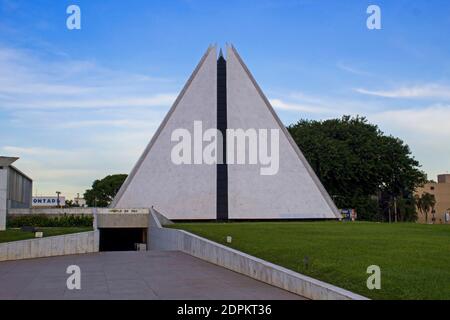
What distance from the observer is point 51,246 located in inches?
755

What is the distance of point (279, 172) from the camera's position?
126 feet

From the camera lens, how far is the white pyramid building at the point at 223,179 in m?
37.7

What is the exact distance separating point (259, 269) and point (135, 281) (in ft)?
9.01

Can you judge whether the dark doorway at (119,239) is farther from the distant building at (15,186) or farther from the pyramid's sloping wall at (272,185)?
the pyramid's sloping wall at (272,185)

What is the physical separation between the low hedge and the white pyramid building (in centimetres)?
721

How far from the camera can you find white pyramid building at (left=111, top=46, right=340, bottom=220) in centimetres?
3766

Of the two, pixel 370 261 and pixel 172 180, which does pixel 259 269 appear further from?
pixel 172 180

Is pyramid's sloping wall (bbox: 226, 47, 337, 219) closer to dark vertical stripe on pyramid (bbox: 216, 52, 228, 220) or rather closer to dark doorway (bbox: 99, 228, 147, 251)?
dark vertical stripe on pyramid (bbox: 216, 52, 228, 220)

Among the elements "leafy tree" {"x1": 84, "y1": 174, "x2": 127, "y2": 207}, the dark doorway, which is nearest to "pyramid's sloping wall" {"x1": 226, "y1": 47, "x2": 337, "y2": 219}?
the dark doorway

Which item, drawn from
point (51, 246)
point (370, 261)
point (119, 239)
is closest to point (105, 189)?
point (119, 239)
